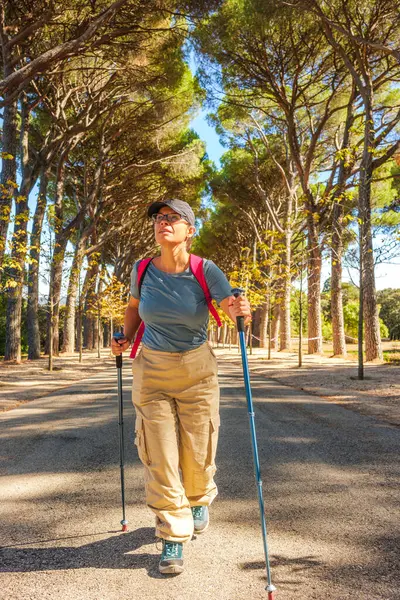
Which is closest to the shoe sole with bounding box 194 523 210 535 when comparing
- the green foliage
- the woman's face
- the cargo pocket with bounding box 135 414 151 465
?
the cargo pocket with bounding box 135 414 151 465

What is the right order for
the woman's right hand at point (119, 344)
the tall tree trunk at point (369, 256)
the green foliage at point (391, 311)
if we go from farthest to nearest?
1. the green foliage at point (391, 311)
2. the tall tree trunk at point (369, 256)
3. the woman's right hand at point (119, 344)

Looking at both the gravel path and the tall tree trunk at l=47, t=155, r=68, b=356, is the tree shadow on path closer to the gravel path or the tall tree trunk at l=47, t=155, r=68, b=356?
the gravel path

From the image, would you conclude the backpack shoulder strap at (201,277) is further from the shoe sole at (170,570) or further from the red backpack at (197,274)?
the shoe sole at (170,570)

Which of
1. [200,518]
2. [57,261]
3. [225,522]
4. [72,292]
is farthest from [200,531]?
[72,292]

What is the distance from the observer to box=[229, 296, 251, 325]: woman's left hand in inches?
108

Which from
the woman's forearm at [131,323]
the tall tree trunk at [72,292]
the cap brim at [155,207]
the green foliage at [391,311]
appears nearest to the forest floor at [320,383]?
the tall tree trunk at [72,292]

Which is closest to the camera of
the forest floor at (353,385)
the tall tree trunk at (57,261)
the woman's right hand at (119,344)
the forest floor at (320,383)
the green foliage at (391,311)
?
the woman's right hand at (119,344)

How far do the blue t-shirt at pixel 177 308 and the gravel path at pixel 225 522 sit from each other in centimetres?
111

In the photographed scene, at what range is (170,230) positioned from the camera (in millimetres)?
2930

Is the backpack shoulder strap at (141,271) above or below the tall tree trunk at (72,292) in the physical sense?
below

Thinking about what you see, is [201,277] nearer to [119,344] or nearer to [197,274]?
[197,274]

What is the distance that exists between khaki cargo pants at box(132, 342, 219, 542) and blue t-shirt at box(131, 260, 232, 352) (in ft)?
0.21

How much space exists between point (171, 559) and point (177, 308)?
1.24 meters

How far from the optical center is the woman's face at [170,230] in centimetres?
291
